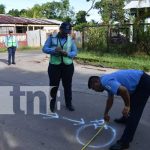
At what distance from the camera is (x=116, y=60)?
1600cm

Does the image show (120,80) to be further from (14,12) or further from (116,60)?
(14,12)

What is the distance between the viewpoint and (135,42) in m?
17.3

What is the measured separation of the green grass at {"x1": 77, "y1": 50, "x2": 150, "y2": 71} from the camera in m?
14.7

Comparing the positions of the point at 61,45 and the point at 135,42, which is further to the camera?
the point at 135,42

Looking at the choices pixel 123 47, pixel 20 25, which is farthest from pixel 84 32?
pixel 20 25

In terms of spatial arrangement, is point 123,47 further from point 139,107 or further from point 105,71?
point 139,107

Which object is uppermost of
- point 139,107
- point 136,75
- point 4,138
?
point 136,75

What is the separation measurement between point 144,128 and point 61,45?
7.56 feet

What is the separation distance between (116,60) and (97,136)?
394 inches

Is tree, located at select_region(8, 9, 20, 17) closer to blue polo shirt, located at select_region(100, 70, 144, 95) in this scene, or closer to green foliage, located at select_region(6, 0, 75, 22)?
green foliage, located at select_region(6, 0, 75, 22)

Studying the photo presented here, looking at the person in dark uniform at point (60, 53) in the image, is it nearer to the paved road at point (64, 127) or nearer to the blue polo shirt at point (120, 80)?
the paved road at point (64, 127)

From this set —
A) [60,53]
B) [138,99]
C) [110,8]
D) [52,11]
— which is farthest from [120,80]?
[52,11]

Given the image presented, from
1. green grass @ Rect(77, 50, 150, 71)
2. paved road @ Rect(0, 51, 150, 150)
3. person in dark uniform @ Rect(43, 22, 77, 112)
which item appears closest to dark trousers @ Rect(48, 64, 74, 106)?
person in dark uniform @ Rect(43, 22, 77, 112)

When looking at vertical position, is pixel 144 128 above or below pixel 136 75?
below
